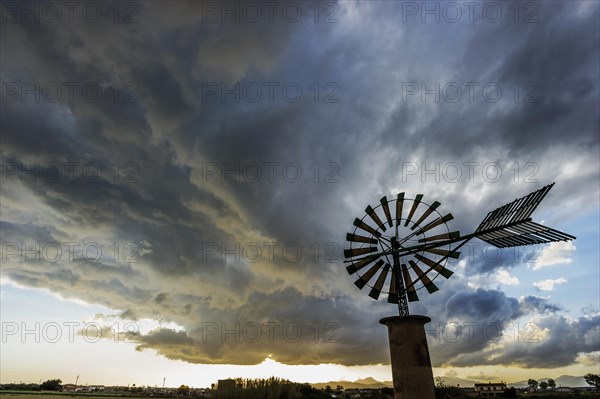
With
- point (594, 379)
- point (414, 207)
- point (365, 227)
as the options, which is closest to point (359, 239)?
point (365, 227)

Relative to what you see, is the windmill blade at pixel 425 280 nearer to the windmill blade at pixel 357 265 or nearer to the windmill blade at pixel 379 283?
the windmill blade at pixel 379 283

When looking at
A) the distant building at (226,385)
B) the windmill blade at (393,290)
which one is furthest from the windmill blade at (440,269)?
the distant building at (226,385)

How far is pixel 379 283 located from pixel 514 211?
5.62m

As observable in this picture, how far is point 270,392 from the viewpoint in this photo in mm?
15344

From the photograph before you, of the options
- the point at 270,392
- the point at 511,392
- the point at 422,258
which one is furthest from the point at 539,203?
the point at 511,392

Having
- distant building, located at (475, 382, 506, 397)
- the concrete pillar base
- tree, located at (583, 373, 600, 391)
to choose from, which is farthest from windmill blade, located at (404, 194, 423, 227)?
tree, located at (583, 373, 600, 391)

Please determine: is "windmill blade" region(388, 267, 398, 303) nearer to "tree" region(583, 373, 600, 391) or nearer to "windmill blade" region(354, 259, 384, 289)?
"windmill blade" region(354, 259, 384, 289)

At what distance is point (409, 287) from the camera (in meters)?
13.9

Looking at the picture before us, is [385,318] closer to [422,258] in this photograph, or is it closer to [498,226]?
[422,258]

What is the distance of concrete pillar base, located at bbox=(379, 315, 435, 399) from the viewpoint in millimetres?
10852

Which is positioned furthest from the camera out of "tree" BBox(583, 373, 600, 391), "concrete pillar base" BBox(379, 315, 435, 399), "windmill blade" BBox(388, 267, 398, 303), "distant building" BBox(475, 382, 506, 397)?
"tree" BBox(583, 373, 600, 391)

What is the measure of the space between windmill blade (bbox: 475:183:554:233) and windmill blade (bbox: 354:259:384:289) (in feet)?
13.2

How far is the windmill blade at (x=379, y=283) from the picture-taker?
1472 centimetres

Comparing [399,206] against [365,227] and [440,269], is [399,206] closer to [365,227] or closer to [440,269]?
[365,227]
